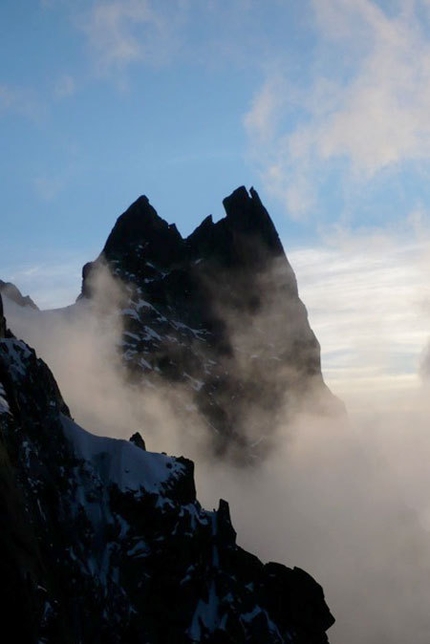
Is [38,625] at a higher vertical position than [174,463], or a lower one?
lower

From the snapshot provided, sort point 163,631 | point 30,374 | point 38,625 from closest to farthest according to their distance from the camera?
point 38,625, point 30,374, point 163,631

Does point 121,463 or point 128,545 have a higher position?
point 121,463

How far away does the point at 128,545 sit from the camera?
104312 mm

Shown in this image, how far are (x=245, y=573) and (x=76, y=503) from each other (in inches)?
1285

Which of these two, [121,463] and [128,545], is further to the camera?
[121,463]

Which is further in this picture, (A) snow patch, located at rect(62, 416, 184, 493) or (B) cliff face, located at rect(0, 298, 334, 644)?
(A) snow patch, located at rect(62, 416, 184, 493)

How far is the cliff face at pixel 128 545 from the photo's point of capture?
8694 centimetres

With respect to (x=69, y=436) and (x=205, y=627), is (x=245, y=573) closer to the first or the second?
(x=205, y=627)

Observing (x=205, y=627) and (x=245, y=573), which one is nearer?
(x=205, y=627)

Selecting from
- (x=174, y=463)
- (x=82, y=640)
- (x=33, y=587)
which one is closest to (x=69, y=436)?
(x=174, y=463)

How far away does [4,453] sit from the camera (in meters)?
71.8

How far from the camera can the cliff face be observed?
8694 centimetres

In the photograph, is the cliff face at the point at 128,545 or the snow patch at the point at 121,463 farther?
the snow patch at the point at 121,463

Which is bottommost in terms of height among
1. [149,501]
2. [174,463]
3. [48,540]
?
[48,540]
